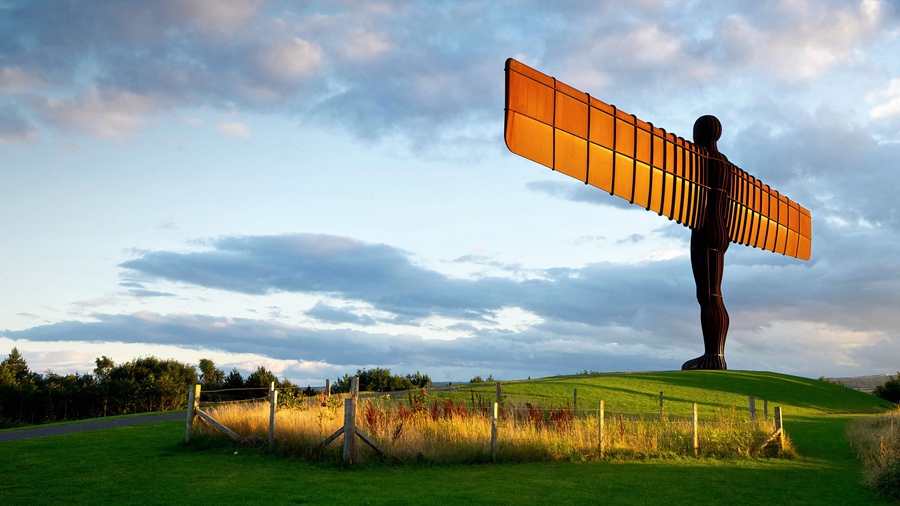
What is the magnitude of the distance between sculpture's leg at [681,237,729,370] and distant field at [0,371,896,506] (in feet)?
48.9

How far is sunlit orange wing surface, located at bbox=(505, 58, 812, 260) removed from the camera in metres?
24.0

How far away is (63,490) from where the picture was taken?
13484 millimetres

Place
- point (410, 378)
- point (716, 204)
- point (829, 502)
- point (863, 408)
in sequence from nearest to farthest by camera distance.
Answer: point (829, 502)
point (863, 408)
point (716, 204)
point (410, 378)

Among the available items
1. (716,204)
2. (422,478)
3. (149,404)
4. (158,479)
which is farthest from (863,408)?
(149,404)

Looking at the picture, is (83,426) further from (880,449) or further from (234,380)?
(880,449)

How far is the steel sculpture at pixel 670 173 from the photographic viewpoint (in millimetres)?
24359

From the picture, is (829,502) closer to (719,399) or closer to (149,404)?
(719,399)

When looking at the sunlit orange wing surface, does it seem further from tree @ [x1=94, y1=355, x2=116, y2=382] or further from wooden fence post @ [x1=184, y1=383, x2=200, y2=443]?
tree @ [x1=94, y1=355, x2=116, y2=382]

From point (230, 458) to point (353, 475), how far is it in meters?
3.92

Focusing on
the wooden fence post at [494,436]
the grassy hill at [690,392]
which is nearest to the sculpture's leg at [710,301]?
the grassy hill at [690,392]

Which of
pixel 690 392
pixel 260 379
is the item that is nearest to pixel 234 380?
pixel 260 379

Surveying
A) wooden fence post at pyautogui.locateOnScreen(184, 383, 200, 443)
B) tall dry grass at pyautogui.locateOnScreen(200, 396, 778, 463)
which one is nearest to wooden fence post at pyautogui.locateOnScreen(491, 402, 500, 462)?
tall dry grass at pyautogui.locateOnScreen(200, 396, 778, 463)

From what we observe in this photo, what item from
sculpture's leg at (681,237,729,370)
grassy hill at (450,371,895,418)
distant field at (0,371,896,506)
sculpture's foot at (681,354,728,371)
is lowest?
distant field at (0,371,896,506)

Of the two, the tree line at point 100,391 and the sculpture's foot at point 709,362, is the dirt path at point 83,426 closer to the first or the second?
the tree line at point 100,391
